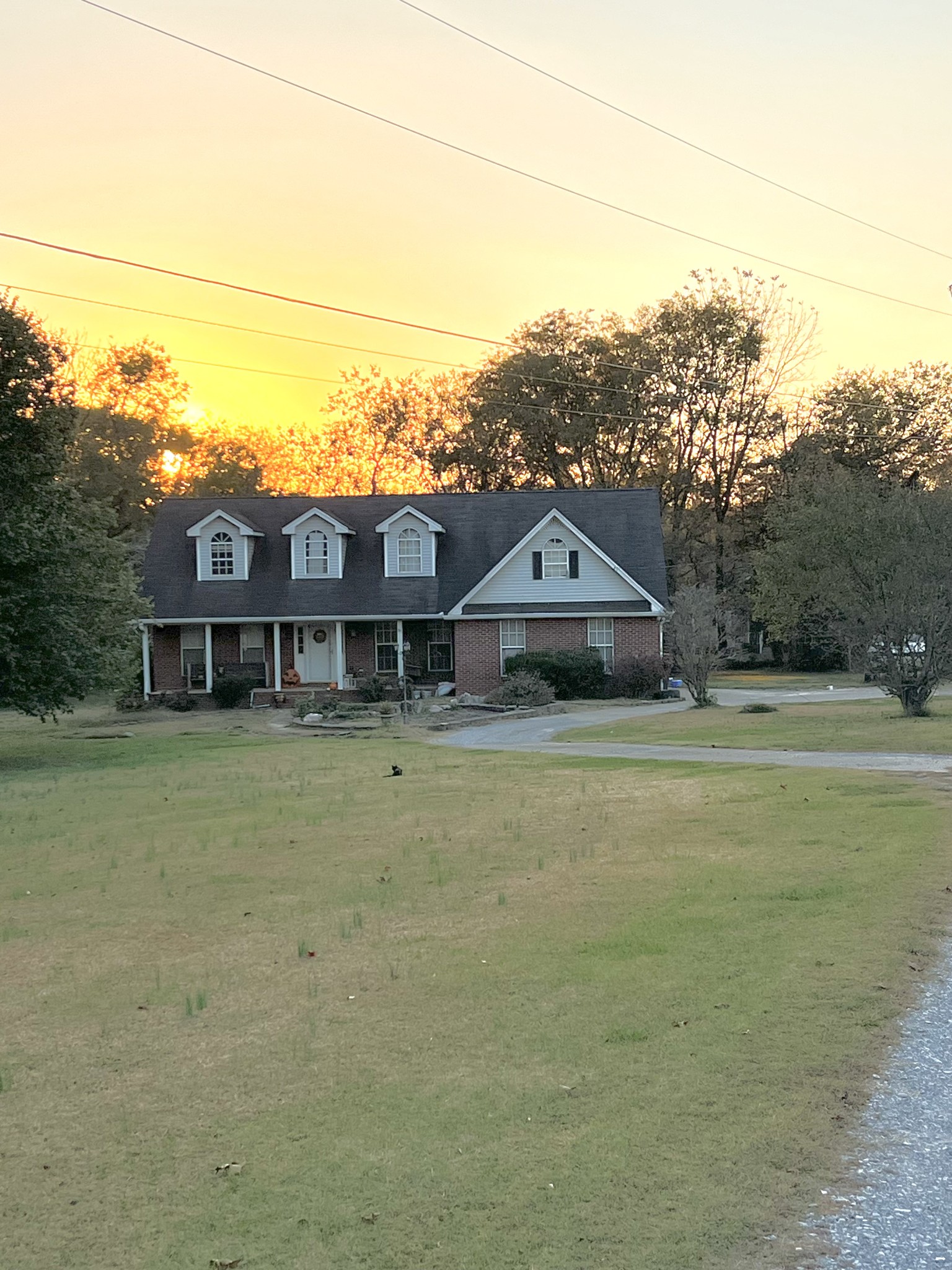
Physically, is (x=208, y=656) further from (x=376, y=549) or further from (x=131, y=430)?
(x=131, y=430)

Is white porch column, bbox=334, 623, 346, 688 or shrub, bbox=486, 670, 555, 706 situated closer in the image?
shrub, bbox=486, 670, 555, 706

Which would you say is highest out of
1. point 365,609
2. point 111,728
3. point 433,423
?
point 433,423

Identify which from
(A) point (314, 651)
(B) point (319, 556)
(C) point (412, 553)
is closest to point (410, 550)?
(C) point (412, 553)

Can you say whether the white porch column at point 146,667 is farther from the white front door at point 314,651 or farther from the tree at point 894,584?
the tree at point 894,584

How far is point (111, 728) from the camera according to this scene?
3512 centimetres

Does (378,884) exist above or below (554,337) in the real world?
below

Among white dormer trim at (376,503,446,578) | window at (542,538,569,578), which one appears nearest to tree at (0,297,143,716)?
white dormer trim at (376,503,446,578)

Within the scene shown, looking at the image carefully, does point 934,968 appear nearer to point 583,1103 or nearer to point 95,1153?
point 583,1103

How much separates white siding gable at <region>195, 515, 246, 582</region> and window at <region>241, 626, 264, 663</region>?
1.92m

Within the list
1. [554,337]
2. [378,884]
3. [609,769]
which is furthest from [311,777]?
[554,337]

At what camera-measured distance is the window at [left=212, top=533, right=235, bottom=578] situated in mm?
43500

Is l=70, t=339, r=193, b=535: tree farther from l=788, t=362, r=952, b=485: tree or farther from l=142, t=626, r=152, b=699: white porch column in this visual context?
l=788, t=362, r=952, b=485: tree

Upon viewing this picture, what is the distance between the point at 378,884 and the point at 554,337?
55.6 m

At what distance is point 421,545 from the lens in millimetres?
43312
